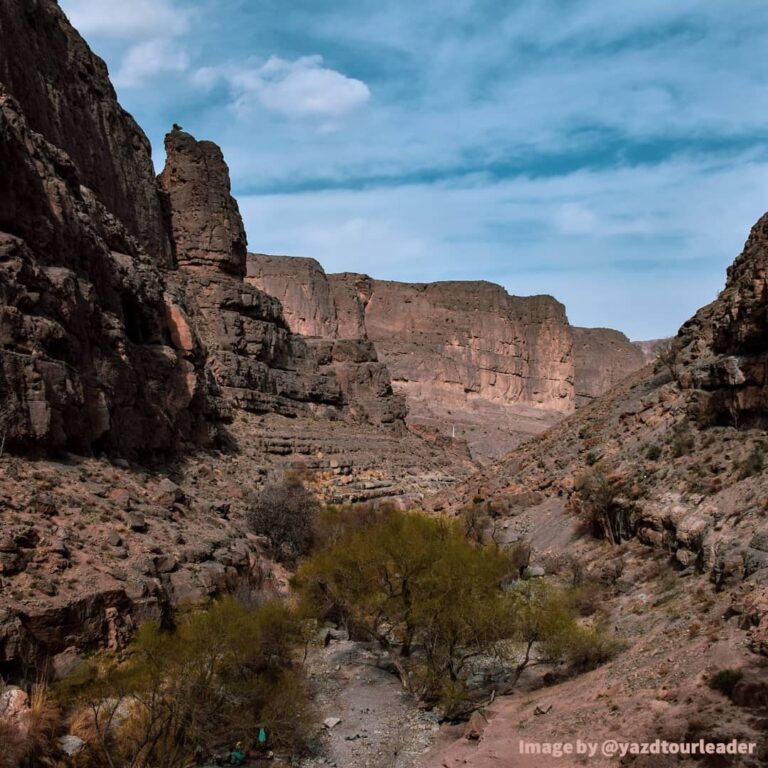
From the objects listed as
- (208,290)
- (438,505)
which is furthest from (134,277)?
(208,290)

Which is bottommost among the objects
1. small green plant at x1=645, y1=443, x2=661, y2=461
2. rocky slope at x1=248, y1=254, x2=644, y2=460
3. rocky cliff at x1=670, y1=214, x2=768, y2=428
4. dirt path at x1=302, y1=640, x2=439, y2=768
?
dirt path at x1=302, y1=640, x2=439, y2=768

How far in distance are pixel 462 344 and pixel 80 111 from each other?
71110mm

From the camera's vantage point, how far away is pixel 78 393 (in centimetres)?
2253

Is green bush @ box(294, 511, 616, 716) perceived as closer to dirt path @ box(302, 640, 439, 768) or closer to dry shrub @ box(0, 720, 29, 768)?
dirt path @ box(302, 640, 439, 768)

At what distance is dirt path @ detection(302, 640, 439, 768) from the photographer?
14.5 meters

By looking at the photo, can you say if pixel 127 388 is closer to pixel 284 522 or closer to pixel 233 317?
pixel 284 522

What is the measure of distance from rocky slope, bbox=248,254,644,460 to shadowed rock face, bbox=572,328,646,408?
209 mm

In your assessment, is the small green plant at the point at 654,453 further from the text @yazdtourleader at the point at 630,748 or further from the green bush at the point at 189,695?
the green bush at the point at 189,695

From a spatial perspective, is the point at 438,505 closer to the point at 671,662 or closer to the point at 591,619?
the point at 591,619

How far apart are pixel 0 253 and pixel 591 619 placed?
17208 mm

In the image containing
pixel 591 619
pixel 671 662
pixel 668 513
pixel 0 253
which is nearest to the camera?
pixel 671 662

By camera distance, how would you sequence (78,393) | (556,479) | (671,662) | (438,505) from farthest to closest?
(438,505), (556,479), (78,393), (671,662)

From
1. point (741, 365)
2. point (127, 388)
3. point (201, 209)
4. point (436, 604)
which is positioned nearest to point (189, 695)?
point (436, 604)

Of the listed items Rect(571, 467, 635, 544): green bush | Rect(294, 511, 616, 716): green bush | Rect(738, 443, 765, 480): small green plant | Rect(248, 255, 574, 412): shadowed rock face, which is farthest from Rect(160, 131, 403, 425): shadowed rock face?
Rect(248, 255, 574, 412): shadowed rock face
